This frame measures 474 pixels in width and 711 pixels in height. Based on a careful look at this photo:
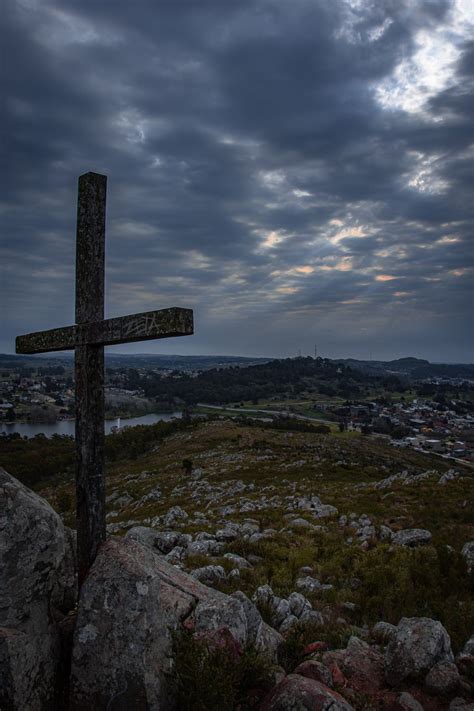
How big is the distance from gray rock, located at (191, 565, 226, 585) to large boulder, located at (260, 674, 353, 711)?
491 centimetres

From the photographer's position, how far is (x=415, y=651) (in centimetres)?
571

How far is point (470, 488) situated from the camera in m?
19.4

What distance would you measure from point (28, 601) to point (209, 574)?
5526 mm

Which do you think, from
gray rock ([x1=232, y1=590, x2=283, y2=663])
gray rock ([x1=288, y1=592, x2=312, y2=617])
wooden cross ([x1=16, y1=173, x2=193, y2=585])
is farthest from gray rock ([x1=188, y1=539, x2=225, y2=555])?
wooden cross ([x1=16, y1=173, x2=193, y2=585])

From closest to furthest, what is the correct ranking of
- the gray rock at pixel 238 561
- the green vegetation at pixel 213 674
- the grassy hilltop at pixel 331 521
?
the green vegetation at pixel 213 674, the grassy hilltop at pixel 331 521, the gray rock at pixel 238 561

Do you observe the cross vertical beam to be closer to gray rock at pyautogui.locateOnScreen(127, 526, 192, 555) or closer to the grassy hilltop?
the grassy hilltop

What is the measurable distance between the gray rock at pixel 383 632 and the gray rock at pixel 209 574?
3.46m

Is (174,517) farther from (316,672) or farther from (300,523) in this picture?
(316,672)

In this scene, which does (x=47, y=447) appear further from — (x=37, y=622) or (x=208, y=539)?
(x=37, y=622)

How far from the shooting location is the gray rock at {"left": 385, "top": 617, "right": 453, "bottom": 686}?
563cm

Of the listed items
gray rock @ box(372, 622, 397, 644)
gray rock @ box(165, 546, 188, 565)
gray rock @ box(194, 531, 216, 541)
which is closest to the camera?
gray rock @ box(372, 622, 397, 644)

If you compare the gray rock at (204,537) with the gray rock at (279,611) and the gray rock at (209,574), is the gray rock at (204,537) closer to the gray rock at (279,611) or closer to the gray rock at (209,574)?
the gray rock at (209,574)

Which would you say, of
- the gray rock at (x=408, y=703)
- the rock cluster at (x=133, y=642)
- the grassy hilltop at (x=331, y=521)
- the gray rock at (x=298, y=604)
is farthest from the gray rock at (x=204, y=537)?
the gray rock at (x=408, y=703)

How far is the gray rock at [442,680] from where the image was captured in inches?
214
